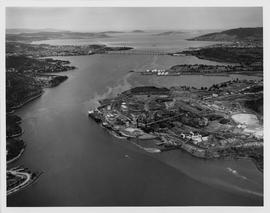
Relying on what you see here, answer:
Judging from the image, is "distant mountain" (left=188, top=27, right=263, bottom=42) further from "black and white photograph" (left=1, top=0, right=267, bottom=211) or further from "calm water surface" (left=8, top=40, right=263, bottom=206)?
"calm water surface" (left=8, top=40, right=263, bottom=206)

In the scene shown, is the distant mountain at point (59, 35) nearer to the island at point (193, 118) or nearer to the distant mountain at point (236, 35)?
the island at point (193, 118)

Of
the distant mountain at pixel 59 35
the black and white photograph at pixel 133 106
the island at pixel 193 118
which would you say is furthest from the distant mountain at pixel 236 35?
the distant mountain at pixel 59 35

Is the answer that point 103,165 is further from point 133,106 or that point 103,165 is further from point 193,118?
point 193,118

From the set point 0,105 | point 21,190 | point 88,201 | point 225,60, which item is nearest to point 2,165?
point 21,190

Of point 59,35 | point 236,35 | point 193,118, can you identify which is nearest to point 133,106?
point 193,118

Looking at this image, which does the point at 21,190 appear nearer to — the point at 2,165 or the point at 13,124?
the point at 2,165

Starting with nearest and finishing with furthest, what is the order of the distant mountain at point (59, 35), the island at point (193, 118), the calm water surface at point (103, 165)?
the calm water surface at point (103, 165), the island at point (193, 118), the distant mountain at point (59, 35)

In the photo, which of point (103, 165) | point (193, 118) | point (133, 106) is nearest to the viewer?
point (103, 165)

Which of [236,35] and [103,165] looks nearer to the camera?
[103,165]
